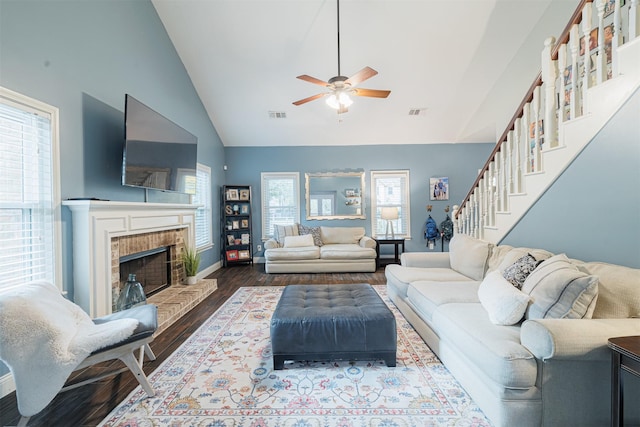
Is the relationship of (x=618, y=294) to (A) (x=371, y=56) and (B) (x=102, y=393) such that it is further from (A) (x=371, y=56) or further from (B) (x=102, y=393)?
(A) (x=371, y=56)

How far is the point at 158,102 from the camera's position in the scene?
3.91 meters

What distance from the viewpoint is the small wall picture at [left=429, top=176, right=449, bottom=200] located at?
6.64 m

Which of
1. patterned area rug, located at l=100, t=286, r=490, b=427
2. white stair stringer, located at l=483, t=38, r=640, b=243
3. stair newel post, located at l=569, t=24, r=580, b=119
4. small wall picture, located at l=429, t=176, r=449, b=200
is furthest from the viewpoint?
small wall picture, located at l=429, t=176, r=449, b=200

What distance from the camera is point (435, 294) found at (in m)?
2.54

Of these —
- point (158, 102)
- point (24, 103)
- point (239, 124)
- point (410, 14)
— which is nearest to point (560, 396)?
point (24, 103)

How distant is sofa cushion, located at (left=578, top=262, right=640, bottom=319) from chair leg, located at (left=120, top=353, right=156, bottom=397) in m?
2.79

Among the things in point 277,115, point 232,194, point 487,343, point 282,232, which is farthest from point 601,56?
point 232,194

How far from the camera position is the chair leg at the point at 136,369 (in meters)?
1.87

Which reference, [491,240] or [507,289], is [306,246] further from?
[507,289]

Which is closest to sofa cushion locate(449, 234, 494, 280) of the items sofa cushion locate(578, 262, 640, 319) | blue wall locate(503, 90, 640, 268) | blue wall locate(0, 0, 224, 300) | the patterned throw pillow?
blue wall locate(503, 90, 640, 268)

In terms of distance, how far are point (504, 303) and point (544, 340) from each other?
1.50 feet

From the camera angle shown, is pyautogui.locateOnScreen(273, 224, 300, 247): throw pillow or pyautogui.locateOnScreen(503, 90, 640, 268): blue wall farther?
pyautogui.locateOnScreen(273, 224, 300, 247): throw pillow

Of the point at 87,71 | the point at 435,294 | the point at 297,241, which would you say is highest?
the point at 87,71

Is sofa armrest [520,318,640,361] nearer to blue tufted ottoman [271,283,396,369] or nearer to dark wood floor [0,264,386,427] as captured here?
blue tufted ottoman [271,283,396,369]
